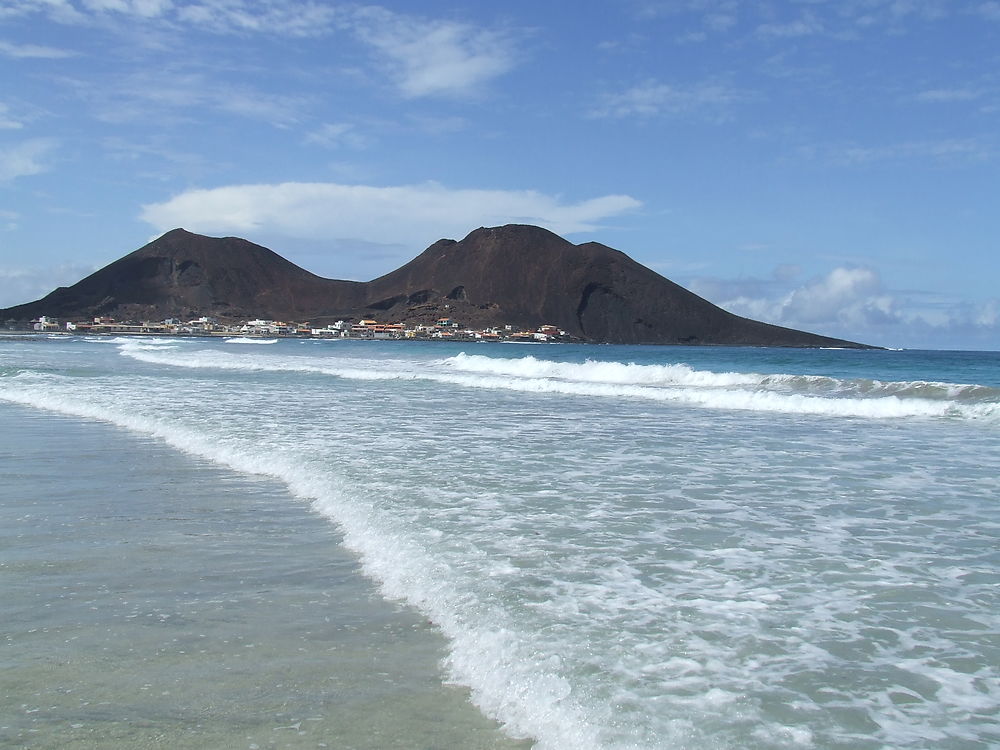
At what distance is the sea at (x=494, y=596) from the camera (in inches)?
123

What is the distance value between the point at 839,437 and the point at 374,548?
9316 millimetres

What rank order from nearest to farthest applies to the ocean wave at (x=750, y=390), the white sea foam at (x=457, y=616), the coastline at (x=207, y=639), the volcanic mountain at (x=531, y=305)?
the coastline at (x=207, y=639) < the white sea foam at (x=457, y=616) < the ocean wave at (x=750, y=390) < the volcanic mountain at (x=531, y=305)

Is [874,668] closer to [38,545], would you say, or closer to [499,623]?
[499,623]

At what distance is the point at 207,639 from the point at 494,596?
5.01ft

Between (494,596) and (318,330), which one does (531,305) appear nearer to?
(318,330)

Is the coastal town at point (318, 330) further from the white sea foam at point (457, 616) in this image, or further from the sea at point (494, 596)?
the white sea foam at point (457, 616)

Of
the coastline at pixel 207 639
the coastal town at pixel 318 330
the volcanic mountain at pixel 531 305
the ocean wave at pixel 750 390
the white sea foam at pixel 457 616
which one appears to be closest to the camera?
the coastline at pixel 207 639

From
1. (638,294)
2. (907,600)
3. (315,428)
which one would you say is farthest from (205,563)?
(638,294)

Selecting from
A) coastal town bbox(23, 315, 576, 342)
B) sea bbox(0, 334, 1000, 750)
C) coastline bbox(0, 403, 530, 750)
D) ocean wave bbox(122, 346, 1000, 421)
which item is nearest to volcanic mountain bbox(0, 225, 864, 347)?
coastal town bbox(23, 315, 576, 342)

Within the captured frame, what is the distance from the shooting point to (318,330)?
170 metres

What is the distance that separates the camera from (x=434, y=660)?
12.2 ft

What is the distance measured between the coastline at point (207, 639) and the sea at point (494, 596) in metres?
0.02

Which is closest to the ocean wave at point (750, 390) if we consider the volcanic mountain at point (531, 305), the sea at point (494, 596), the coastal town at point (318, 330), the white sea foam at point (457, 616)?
the sea at point (494, 596)

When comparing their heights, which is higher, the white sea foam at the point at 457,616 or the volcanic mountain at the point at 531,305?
the volcanic mountain at the point at 531,305
